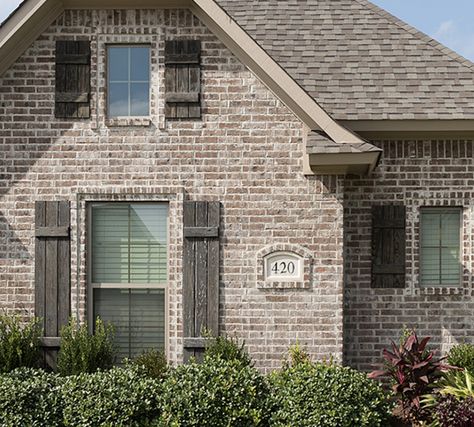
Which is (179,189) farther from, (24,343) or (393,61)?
(393,61)

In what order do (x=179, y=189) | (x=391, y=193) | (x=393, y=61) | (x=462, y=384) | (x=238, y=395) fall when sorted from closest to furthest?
1. (x=238, y=395)
2. (x=462, y=384)
3. (x=179, y=189)
4. (x=391, y=193)
5. (x=393, y=61)

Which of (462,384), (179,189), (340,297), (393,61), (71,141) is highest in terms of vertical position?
(393,61)

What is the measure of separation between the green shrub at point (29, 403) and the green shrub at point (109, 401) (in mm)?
155

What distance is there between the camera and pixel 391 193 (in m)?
11.1

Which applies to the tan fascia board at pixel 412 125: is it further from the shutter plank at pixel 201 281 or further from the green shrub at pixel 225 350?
the green shrub at pixel 225 350

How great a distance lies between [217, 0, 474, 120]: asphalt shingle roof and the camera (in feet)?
36.3

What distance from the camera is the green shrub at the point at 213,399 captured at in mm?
8531

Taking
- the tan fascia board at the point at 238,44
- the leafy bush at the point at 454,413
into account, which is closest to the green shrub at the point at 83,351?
the tan fascia board at the point at 238,44

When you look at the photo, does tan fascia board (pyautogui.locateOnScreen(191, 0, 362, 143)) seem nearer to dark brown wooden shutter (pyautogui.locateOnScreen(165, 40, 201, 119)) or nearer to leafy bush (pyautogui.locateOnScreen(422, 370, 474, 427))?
dark brown wooden shutter (pyautogui.locateOnScreen(165, 40, 201, 119))

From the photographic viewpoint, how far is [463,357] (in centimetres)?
1033

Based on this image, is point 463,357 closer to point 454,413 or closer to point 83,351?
point 454,413

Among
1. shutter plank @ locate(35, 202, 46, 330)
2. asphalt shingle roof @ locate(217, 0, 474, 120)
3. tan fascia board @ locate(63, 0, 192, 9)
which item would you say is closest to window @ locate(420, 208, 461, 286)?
asphalt shingle roof @ locate(217, 0, 474, 120)

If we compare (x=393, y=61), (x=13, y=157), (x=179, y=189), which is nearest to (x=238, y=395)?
(x=179, y=189)

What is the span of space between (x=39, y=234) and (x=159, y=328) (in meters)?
2.10
